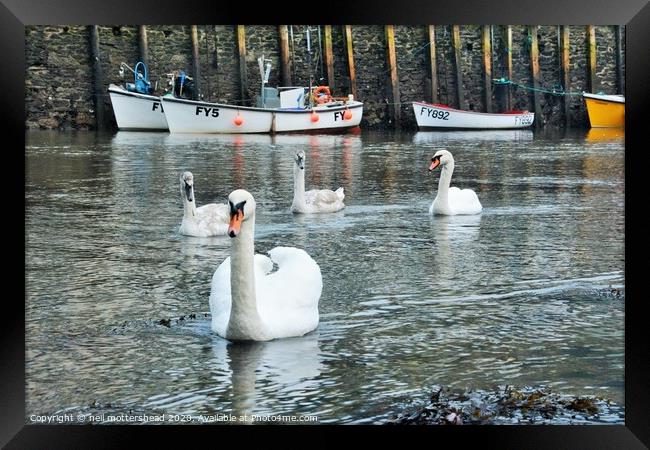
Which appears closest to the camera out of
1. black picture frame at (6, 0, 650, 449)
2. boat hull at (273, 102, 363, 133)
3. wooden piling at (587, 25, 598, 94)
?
black picture frame at (6, 0, 650, 449)

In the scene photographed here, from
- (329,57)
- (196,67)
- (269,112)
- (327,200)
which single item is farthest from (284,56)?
(327,200)

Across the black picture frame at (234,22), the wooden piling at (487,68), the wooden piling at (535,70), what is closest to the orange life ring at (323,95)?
the wooden piling at (487,68)

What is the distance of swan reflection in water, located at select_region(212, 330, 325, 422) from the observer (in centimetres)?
830

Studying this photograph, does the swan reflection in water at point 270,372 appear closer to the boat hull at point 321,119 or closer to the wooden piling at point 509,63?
the boat hull at point 321,119

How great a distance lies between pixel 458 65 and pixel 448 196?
3828mm

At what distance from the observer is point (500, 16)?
820 cm

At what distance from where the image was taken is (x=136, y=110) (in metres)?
10.8

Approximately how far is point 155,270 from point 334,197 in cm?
313

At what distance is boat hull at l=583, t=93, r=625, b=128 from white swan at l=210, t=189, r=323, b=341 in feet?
6.53

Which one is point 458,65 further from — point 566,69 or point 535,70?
point 566,69

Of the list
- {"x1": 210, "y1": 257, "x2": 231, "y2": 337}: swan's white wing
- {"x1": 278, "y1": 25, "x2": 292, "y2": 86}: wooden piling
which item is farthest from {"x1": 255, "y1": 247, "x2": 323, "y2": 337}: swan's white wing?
{"x1": 278, "y1": 25, "x2": 292, "y2": 86}: wooden piling

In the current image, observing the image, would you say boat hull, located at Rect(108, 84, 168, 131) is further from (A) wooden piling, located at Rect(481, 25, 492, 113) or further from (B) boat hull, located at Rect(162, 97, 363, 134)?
(A) wooden piling, located at Rect(481, 25, 492, 113)

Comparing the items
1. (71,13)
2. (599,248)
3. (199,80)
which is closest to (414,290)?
(599,248)

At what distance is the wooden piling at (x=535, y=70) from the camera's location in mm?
9188
